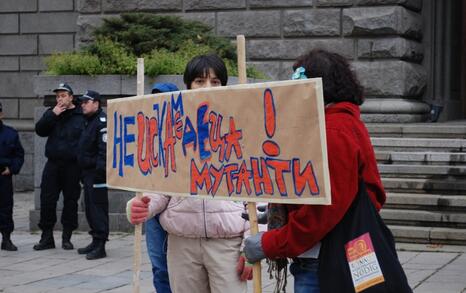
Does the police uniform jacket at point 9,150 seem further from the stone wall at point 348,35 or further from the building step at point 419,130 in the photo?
the stone wall at point 348,35

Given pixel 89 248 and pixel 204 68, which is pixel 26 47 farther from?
pixel 204 68

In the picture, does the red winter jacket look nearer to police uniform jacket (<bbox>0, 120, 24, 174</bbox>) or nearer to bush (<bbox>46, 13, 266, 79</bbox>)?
police uniform jacket (<bbox>0, 120, 24, 174</bbox>)

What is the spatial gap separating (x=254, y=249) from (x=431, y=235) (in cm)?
675

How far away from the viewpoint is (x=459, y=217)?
1080 cm

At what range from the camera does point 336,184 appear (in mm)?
3984

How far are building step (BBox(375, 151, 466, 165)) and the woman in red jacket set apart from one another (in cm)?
810

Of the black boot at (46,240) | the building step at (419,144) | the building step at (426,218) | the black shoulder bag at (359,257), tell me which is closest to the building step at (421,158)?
the building step at (419,144)

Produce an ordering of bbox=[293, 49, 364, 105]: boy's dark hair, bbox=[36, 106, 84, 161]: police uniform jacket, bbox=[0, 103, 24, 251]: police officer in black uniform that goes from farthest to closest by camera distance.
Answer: bbox=[0, 103, 24, 251]: police officer in black uniform < bbox=[36, 106, 84, 161]: police uniform jacket < bbox=[293, 49, 364, 105]: boy's dark hair

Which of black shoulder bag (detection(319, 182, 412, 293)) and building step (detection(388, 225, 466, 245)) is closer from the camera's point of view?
black shoulder bag (detection(319, 182, 412, 293))

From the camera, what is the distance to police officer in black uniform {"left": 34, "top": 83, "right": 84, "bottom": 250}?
10812 millimetres

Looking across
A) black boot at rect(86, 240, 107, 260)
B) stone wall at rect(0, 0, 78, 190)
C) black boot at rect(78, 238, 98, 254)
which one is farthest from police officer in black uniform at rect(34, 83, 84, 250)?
stone wall at rect(0, 0, 78, 190)

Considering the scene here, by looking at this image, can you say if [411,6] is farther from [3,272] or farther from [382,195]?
[382,195]

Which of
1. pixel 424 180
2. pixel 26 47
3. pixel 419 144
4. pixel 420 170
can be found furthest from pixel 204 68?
pixel 26 47

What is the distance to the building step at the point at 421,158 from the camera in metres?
12.1
